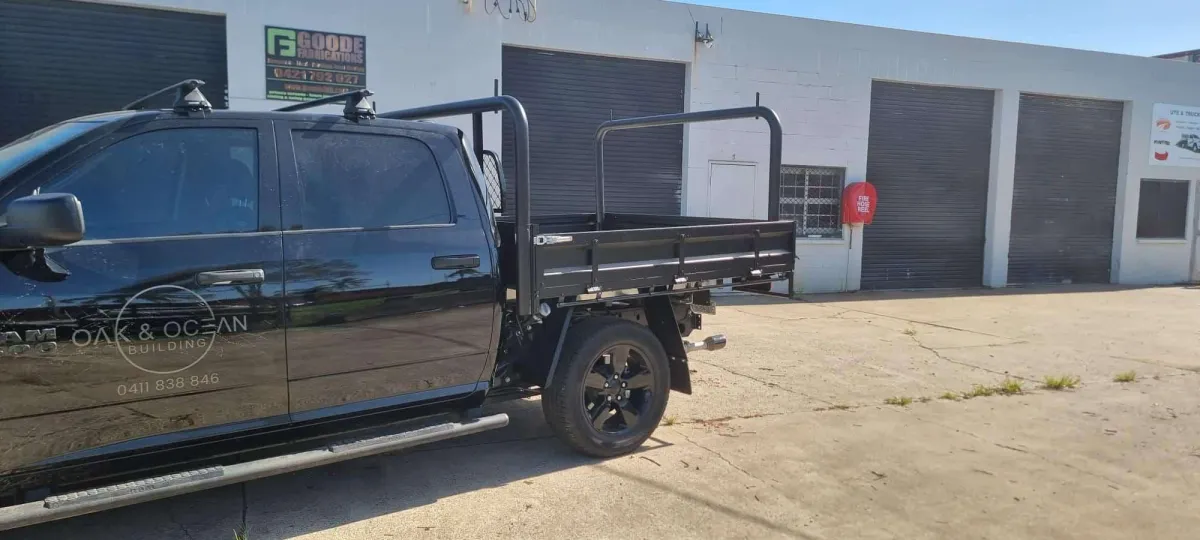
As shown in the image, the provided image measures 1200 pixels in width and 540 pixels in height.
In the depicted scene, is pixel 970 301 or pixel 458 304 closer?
pixel 458 304

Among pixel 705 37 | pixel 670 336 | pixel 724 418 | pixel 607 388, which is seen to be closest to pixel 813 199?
pixel 705 37

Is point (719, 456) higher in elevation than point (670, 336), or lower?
lower

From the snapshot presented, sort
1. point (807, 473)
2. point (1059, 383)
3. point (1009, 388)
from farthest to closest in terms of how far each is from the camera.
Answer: point (1059, 383) → point (1009, 388) → point (807, 473)

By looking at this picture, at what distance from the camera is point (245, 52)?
32.0ft

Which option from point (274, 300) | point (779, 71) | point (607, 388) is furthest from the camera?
point (779, 71)

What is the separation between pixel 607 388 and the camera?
5086mm

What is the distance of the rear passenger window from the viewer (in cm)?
395

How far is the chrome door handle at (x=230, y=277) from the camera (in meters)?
3.48

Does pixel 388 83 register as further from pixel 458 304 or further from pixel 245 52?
pixel 458 304

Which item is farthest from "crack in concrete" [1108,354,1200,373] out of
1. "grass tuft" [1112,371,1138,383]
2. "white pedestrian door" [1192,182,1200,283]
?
"white pedestrian door" [1192,182,1200,283]

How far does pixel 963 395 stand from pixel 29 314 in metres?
6.71

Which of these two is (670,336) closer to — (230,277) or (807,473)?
(807,473)

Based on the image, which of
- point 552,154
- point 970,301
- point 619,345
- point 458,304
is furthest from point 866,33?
point 458,304

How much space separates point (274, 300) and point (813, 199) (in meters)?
11.6
